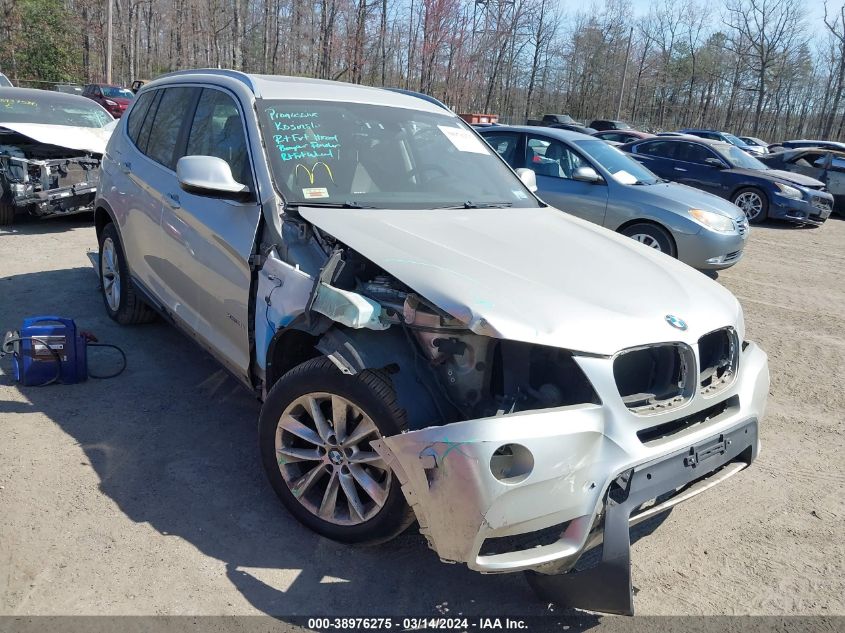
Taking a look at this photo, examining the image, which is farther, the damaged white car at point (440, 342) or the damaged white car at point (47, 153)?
the damaged white car at point (47, 153)

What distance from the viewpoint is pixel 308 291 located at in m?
2.91

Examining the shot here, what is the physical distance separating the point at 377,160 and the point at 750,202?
38.9ft

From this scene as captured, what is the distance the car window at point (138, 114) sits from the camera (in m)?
4.99

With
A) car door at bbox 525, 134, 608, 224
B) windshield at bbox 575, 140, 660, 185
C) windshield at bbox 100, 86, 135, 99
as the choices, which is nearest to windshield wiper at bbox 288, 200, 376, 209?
car door at bbox 525, 134, 608, 224

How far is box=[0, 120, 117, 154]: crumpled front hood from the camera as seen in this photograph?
350 inches

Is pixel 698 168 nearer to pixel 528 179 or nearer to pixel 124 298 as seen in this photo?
pixel 528 179

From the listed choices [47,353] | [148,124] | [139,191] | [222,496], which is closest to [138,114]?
[148,124]

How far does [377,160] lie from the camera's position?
12.6 feet

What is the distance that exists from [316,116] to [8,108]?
7681 millimetres

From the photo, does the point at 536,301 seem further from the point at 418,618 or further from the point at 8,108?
the point at 8,108

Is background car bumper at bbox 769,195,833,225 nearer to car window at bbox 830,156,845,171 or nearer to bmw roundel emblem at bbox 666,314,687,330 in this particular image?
car window at bbox 830,156,845,171

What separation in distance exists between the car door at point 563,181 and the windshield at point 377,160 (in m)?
4.10

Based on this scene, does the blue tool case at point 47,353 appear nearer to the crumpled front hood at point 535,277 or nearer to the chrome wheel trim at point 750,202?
the crumpled front hood at point 535,277

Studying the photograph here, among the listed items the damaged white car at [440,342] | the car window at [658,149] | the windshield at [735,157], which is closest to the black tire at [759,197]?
the windshield at [735,157]
